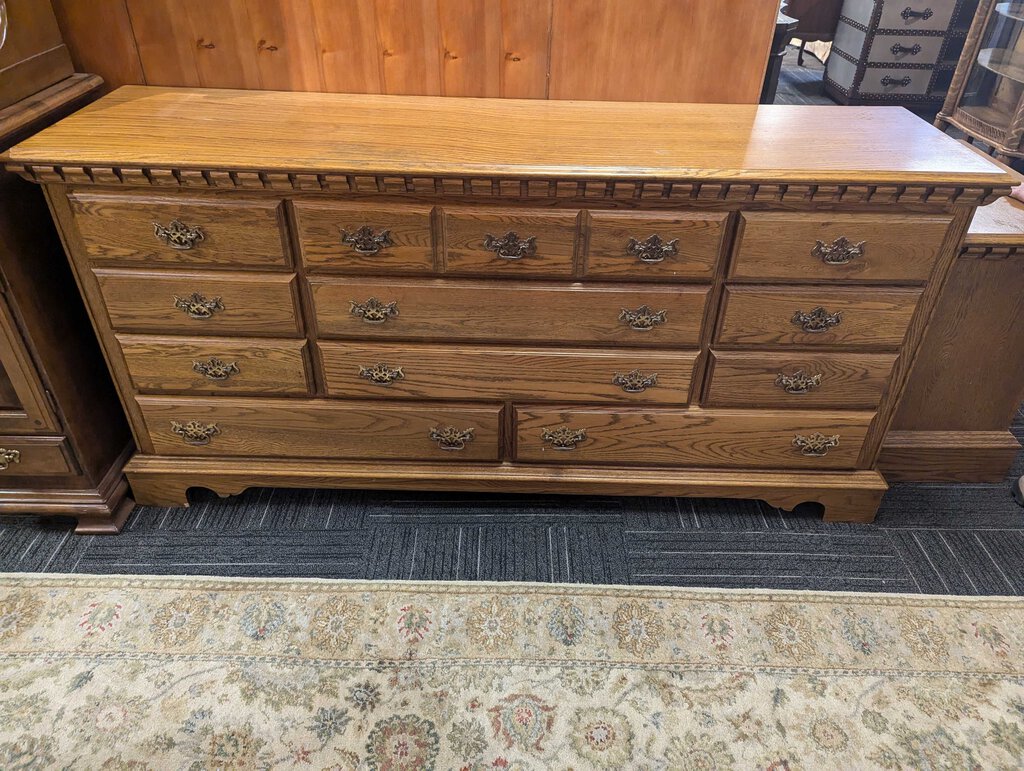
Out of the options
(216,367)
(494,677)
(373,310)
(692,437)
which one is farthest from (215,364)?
(692,437)

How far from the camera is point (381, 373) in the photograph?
1570mm

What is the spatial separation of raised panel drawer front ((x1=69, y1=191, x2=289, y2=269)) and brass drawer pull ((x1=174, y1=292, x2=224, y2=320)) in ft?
0.25

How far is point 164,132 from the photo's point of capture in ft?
4.54

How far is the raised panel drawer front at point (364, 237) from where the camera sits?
134 centimetres

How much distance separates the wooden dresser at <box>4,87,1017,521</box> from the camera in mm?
1310

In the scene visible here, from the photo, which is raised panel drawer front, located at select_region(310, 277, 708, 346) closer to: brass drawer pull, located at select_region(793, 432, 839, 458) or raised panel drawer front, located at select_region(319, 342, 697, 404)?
raised panel drawer front, located at select_region(319, 342, 697, 404)

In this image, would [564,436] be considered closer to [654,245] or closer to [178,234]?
[654,245]

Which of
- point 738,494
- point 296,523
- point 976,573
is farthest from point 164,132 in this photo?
point 976,573

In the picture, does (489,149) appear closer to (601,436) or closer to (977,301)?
(601,436)

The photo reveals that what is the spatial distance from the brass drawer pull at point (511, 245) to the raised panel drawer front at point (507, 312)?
0.08m

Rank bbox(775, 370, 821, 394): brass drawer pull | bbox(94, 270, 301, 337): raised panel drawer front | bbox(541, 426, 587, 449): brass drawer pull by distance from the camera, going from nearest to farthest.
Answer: bbox(94, 270, 301, 337): raised panel drawer front, bbox(775, 370, 821, 394): brass drawer pull, bbox(541, 426, 587, 449): brass drawer pull

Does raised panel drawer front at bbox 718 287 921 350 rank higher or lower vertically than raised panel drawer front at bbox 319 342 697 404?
higher

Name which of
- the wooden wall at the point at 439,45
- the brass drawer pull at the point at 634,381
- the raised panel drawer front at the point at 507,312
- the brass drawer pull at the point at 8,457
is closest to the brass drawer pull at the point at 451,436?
the raised panel drawer front at the point at 507,312

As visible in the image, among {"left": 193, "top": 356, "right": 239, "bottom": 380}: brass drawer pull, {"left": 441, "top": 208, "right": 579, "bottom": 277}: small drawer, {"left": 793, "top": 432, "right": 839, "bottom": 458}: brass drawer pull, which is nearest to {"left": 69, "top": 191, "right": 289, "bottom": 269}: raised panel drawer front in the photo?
{"left": 193, "top": 356, "right": 239, "bottom": 380}: brass drawer pull
